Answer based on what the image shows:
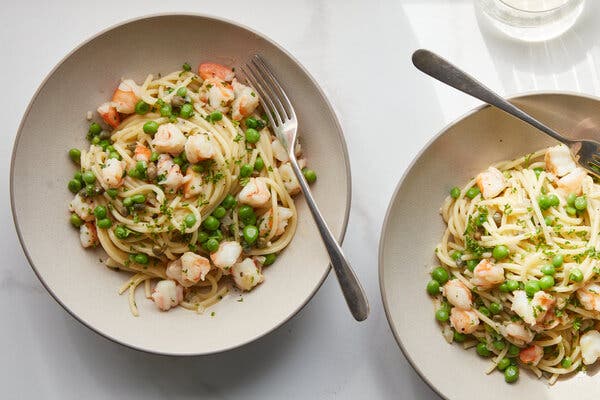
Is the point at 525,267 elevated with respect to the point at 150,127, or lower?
lower

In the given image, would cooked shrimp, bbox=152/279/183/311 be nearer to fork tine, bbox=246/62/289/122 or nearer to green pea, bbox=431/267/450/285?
fork tine, bbox=246/62/289/122

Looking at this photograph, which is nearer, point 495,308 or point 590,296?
point 590,296

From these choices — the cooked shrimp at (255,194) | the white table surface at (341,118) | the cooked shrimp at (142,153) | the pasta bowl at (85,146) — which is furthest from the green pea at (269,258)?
the cooked shrimp at (142,153)

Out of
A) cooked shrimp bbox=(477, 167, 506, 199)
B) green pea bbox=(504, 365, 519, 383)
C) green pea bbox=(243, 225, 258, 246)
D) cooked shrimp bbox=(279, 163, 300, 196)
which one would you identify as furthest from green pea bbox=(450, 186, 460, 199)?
green pea bbox=(243, 225, 258, 246)

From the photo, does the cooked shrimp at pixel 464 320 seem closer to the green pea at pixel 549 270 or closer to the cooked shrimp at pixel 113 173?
the green pea at pixel 549 270

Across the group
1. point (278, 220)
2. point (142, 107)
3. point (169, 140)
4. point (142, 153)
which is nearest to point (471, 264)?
point (278, 220)

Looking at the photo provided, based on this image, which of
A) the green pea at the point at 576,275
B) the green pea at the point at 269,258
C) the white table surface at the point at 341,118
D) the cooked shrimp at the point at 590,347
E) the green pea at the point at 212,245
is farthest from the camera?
the white table surface at the point at 341,118

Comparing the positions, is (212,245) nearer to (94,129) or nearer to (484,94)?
(94,129)
